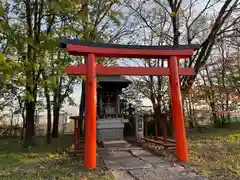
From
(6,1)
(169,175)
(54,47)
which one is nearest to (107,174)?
(169,175)

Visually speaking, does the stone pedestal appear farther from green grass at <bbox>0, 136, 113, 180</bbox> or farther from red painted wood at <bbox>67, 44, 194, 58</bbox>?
red painted wood at <bbox>67, 44, 194, 58</bbox>

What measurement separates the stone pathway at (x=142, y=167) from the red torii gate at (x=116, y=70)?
0.57 metres

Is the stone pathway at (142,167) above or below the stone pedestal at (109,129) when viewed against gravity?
below

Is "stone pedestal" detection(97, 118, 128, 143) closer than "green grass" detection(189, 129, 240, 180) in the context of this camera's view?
No

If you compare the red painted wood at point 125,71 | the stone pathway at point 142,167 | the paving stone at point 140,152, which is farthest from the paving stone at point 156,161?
the red painted wood at point 125,71

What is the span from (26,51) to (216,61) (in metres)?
13.1

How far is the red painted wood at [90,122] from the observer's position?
4.95m

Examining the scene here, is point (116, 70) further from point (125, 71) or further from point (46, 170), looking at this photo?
point (46, 170)

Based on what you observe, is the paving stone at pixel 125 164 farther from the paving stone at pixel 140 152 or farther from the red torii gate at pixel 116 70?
the paving stone at pixel 140 152

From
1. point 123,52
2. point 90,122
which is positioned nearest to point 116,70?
point 123,52

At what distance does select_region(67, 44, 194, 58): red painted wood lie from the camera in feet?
17.2

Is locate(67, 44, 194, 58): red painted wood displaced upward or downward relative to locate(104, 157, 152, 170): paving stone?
upward

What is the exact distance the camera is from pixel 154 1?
11625mm

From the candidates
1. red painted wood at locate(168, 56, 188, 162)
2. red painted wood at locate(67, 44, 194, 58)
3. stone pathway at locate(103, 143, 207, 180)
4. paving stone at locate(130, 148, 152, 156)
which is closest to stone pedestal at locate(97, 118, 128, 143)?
paving stone at locate(130, 148, 152, 156)
